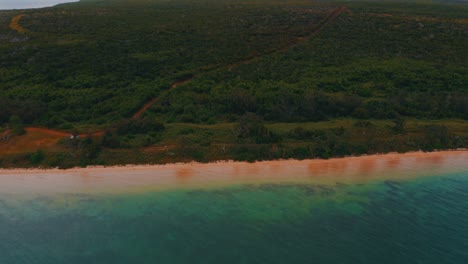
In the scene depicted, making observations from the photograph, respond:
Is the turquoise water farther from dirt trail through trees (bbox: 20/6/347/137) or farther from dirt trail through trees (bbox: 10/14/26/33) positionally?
dirt trail through trees (bbox: 10/14/26/33)

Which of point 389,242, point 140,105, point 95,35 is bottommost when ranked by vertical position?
point 389,242

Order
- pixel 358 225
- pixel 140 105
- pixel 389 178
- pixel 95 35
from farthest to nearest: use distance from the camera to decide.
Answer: pixel 95 35 < pixel 140 105 < pixel 389 178 < pixel 358 225

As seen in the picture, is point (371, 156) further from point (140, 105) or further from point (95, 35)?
point (95, 35)

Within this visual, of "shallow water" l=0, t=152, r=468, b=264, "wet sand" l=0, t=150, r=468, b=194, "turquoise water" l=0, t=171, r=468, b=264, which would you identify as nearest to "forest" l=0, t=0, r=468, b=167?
"wet sand" l=0, t=150, r=468, b=194

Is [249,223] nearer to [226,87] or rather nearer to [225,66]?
[226,87]

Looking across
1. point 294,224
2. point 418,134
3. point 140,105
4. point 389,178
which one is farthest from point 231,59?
point 294,224

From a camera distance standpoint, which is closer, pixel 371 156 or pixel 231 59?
pixel 371 156

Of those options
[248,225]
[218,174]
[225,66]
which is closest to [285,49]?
[225,66]

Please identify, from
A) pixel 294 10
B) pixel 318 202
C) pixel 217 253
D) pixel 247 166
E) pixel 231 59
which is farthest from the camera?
pixel 294 10

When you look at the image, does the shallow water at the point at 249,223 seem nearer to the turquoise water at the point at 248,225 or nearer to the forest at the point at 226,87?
the turquoise water at the point at 248,225
